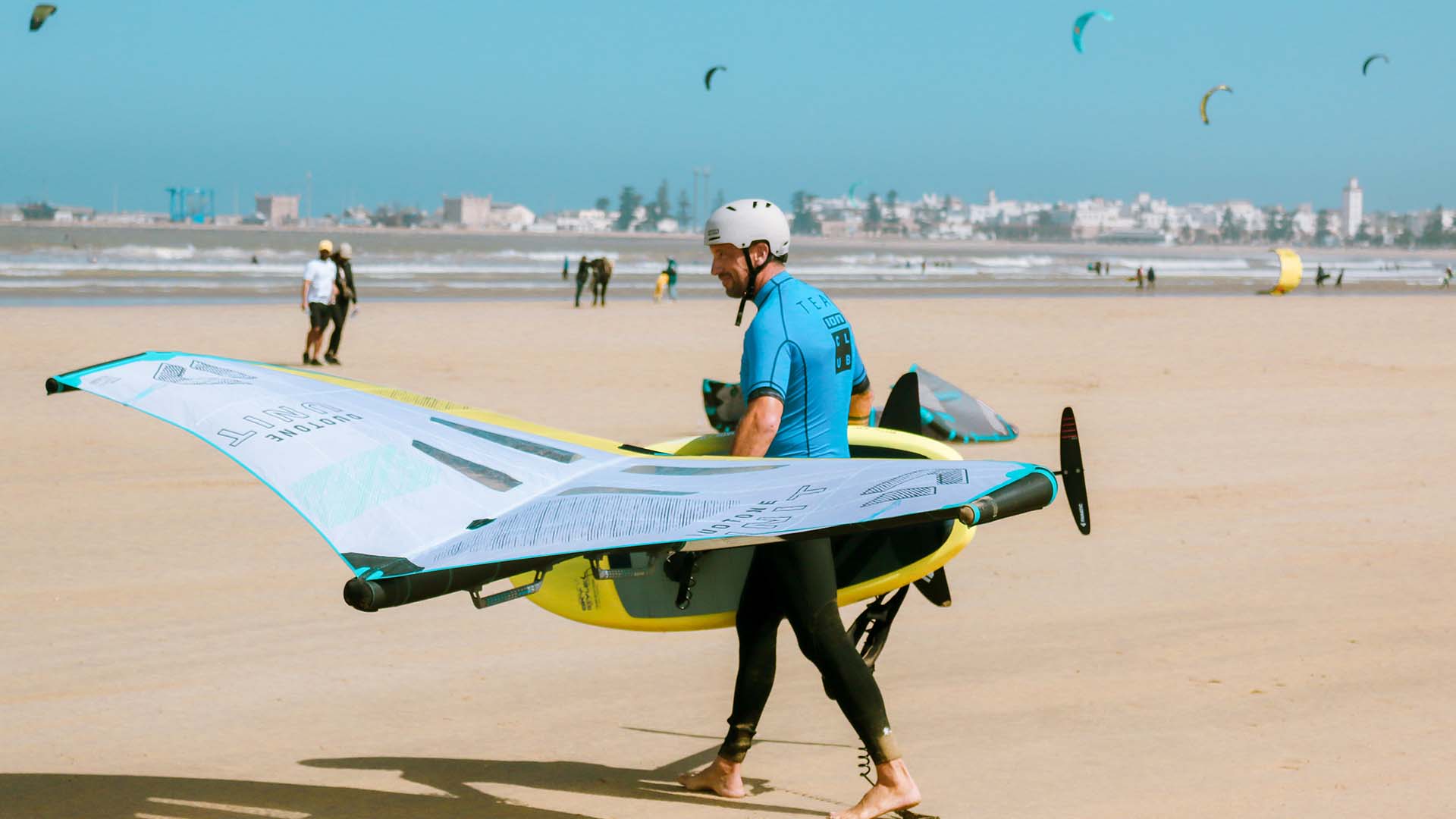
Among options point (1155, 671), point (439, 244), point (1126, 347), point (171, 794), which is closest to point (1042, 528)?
point (1155, 671)

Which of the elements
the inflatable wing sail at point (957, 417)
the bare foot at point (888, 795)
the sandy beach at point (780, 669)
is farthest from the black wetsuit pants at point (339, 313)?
the bare foot at point (888, 795)

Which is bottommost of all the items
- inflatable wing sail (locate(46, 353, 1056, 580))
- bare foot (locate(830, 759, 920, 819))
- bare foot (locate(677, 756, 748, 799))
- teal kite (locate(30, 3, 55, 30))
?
bare foot (locate(677, 756, 748, 799))

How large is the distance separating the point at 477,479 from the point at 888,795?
140 cm

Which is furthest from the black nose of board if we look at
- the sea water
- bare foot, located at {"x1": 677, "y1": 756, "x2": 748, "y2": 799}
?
the sea water

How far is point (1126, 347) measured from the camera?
2330 cm

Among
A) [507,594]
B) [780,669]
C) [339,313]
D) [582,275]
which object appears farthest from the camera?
[582,275]

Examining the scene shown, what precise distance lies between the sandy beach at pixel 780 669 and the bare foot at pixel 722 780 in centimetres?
4

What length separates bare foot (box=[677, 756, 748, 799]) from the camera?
4375 millimetres

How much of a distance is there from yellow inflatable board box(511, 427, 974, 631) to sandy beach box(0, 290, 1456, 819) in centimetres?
52

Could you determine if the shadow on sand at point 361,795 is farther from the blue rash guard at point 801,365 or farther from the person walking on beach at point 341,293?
the person walking on beach at point 341,293

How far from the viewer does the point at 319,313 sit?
18.3m

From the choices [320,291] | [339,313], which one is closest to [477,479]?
[320,291]

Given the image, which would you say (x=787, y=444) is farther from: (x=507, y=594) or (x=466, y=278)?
(x=466, y=278)

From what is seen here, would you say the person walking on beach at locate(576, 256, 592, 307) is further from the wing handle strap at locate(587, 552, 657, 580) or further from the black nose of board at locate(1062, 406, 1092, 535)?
the black nose of board at locate(1062, 406, 1092, 535)
